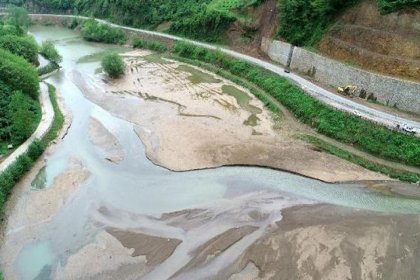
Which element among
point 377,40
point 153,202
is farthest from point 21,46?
point 377,40

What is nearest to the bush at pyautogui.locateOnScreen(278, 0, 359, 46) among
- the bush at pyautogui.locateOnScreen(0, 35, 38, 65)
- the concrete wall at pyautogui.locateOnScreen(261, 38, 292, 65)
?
the concrete wall at pyautogui.locateOnScreen(261, 38, 292, 65)

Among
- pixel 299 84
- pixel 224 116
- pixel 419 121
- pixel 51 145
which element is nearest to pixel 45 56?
pixel 51 145

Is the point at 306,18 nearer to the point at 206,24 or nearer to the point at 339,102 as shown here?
the point at 339,102

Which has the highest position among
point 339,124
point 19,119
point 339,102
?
point 339,102

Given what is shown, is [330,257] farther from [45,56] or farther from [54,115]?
[45,56]

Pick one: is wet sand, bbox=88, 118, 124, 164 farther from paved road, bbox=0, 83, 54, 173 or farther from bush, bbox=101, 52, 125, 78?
bush, bbox=101, 52, 125, 78

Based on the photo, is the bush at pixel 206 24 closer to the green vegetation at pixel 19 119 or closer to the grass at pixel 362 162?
the grass at pixel 362 162

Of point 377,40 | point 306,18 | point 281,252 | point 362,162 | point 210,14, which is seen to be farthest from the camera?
point 210,14
